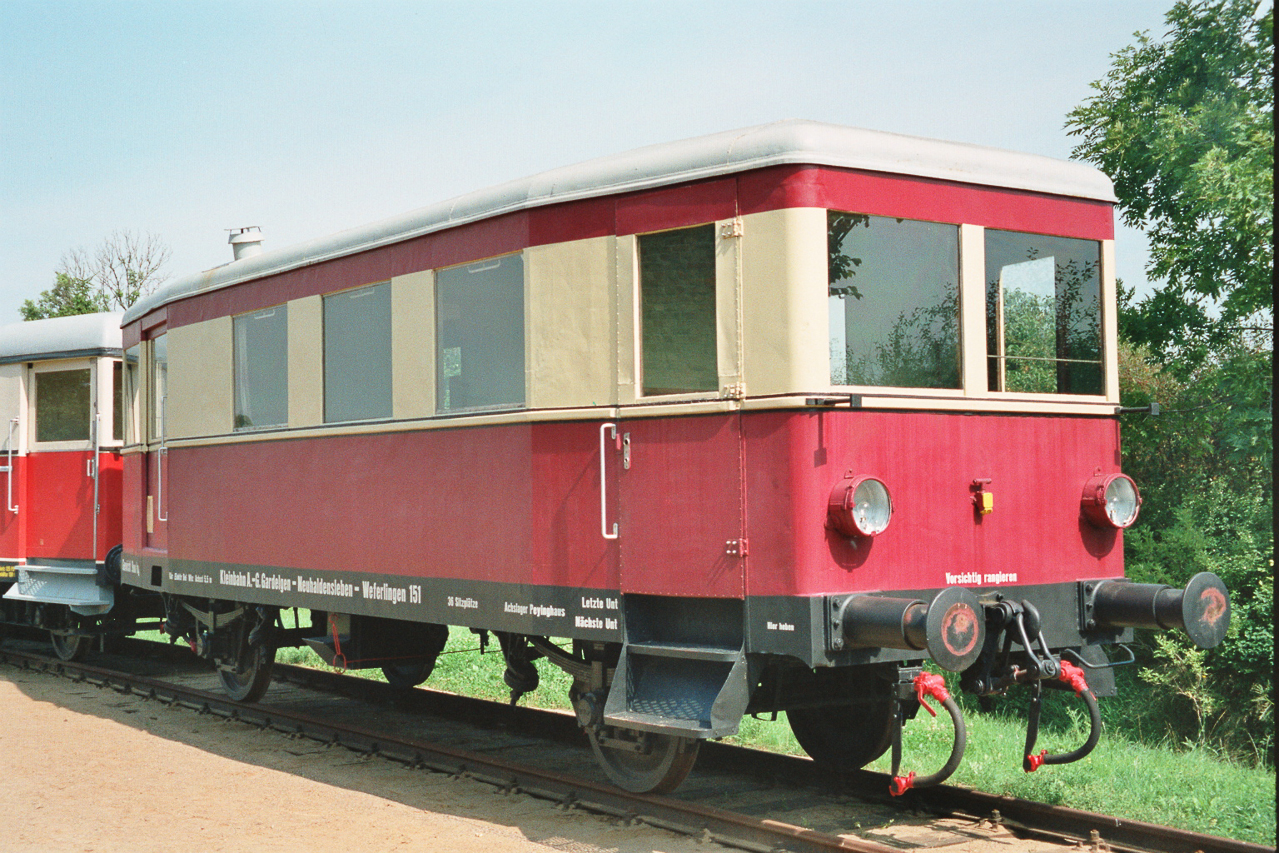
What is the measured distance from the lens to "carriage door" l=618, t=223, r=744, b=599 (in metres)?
6.34

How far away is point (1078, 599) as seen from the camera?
267 inches

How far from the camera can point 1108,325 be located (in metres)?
7.16

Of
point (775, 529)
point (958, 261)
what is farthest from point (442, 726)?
point (958, 261)

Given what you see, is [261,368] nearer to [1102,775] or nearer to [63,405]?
[63,405]

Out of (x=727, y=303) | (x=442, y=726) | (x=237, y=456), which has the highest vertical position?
(x=727, y=303)

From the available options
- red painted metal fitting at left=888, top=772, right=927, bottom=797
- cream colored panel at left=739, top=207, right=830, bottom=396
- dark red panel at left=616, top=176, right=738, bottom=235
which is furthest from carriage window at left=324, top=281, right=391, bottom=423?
red painted metal fitting at left=888, top=772, right=927, bottom=797

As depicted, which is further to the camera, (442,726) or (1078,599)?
(442,726)

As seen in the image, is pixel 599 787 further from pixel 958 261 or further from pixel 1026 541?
pixel 958 261

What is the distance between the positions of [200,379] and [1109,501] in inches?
274

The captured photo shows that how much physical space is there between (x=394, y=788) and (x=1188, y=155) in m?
11.1

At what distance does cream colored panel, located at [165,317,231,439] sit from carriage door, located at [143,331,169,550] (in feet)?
0.69

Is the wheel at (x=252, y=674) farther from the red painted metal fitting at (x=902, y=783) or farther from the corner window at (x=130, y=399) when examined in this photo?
the red painted metal fitting at (x=902, y=783)

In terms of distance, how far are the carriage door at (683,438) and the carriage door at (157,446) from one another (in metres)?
5.75

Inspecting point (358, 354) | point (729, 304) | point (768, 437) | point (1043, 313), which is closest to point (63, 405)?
point (358, 354)
